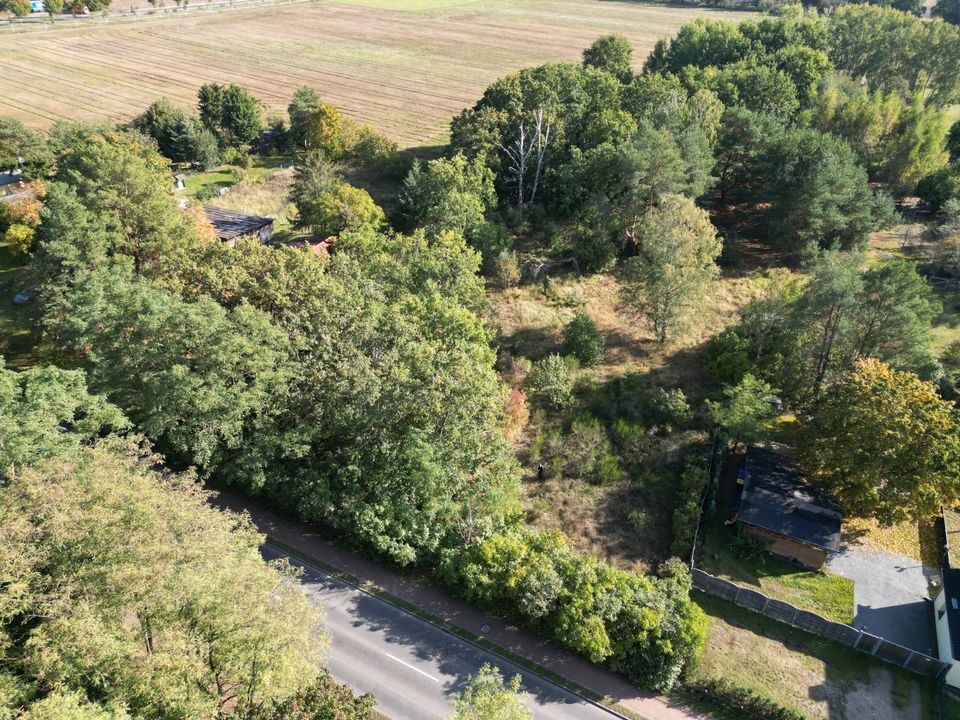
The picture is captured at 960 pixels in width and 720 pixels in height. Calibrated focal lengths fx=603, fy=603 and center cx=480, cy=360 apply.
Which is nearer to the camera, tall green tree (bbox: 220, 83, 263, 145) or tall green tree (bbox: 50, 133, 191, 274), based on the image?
tall green tree (bbox: 50, 133, 191, 274)

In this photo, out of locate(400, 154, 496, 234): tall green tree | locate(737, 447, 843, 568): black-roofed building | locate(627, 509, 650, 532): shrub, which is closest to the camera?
locate(737, 447, 843, 568): black-roofed building

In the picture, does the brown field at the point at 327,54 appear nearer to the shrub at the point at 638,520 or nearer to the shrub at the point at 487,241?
the shrub at the point at 487,241

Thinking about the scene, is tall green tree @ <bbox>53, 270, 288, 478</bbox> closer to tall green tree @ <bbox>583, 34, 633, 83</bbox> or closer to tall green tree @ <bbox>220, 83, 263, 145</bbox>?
tall green tree @ <bbox>220, 83, 263, 145</bbox>

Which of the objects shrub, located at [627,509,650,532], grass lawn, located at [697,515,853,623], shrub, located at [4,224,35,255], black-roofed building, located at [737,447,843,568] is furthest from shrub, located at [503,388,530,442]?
shrub, located at [4,224,35,255]

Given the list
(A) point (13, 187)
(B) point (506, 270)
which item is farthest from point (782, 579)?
(A) point (13, 187)

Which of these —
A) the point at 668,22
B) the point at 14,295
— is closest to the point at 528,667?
the point at 14,295

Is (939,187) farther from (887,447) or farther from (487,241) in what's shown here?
(887,447)
